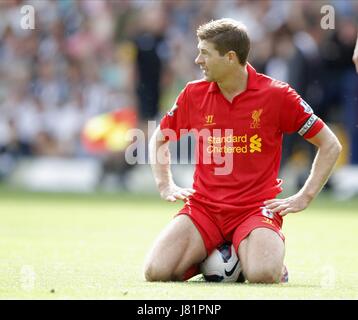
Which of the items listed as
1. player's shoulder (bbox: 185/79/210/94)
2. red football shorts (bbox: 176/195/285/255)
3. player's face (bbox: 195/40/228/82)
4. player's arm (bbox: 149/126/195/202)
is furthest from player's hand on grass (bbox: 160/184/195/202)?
player's face (bbox: 195/40/228/82)

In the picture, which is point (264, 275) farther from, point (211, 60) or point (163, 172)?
point (211, 60)

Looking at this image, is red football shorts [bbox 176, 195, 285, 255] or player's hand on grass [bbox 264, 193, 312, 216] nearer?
player's hand on grass [bbox 264, 193, 312, 216]

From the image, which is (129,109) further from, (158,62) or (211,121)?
(211,121)

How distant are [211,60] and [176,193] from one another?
1012mm

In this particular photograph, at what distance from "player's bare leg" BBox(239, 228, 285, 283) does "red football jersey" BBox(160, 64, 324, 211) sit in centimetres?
37

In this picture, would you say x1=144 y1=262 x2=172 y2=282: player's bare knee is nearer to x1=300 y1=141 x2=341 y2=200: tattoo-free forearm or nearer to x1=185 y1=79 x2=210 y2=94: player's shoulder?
x1=300 y1=141 x2=341 y2=200: tattoo-free forearm

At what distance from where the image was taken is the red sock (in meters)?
8.59

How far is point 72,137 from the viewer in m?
22.0

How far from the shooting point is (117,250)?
11117 millimetres

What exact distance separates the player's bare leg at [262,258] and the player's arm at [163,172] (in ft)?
2.08

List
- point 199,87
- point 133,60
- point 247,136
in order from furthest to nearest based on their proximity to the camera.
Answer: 1. point 133,60
2. point 199,87
3. point 247,136

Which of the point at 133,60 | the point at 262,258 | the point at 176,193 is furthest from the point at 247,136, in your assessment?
the point at 133,60

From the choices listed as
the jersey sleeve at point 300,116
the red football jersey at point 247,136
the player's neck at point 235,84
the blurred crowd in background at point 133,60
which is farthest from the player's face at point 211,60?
the blurred crowd in background at point 133,60
